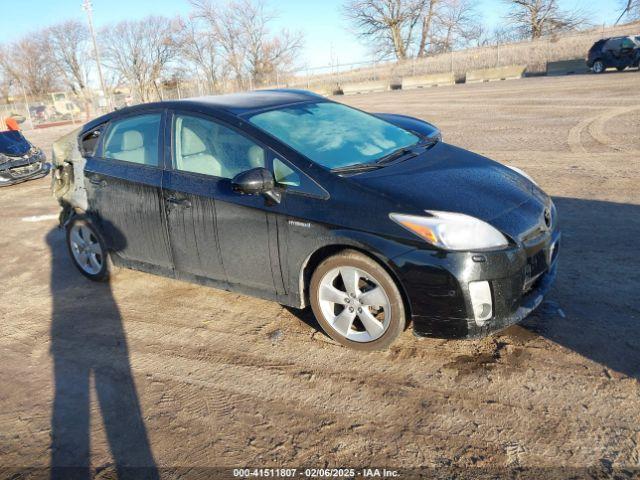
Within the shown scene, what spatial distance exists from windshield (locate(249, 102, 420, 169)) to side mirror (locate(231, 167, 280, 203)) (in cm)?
33

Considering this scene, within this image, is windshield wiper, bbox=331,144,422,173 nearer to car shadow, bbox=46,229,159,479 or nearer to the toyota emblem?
the toyota emblem

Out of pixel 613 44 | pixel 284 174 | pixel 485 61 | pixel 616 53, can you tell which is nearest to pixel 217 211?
pixel 284 174

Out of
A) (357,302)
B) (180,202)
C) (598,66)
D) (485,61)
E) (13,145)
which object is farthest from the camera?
(485,61)

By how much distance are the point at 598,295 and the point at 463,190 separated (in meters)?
1.49

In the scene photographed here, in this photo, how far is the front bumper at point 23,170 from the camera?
11.3m

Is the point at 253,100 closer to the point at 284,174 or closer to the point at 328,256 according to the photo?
the point at 284,174

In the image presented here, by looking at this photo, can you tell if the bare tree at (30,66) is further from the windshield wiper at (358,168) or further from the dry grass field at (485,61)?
the windshield wiper at (358,168)

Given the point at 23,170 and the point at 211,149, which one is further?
the point at 23,170

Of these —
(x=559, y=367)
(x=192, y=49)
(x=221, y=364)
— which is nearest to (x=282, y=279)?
(x=221, y=364)

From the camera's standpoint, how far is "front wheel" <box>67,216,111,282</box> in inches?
193

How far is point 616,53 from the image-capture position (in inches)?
942

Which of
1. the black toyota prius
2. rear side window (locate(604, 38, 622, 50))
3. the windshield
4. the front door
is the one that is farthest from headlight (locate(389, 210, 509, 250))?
rear side window (locate(604, 38, 622, 50))

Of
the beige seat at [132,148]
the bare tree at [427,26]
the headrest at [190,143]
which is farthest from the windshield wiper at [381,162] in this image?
the bare tree at [427,26]

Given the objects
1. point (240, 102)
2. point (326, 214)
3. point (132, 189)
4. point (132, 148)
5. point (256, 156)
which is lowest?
point (326, 214)
